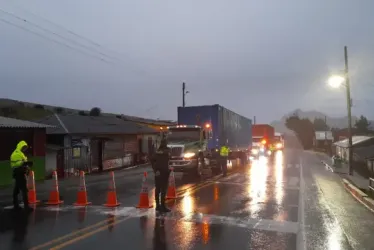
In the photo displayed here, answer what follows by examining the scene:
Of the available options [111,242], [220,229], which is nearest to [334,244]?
Answer: [220,229]

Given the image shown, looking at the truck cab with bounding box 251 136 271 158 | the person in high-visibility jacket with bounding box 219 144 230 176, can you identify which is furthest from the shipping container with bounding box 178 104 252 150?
the truck cab with bounding box 251 136 271 158

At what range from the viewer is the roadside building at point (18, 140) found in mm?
18594

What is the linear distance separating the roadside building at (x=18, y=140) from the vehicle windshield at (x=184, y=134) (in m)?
6.92

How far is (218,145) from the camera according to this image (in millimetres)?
23734

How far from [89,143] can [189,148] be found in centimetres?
868

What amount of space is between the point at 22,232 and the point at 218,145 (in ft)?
53.6

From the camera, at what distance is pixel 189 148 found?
68.6 feet

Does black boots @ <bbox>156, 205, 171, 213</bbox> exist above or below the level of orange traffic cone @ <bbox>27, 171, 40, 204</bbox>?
below

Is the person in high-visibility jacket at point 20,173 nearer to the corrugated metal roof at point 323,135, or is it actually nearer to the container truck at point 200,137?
the container truck at point 200,137

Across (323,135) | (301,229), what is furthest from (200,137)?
(323,135)

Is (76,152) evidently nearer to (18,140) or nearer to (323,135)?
(18,140)

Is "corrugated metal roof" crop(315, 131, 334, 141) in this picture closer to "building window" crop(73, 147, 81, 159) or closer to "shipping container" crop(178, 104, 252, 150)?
"shipping container" crop(178, 104, 252, 150)

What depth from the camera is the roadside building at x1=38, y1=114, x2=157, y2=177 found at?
939 inches

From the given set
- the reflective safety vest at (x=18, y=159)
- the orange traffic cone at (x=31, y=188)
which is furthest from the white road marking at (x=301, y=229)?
the orange traffic cone at (x=31, y=188)
